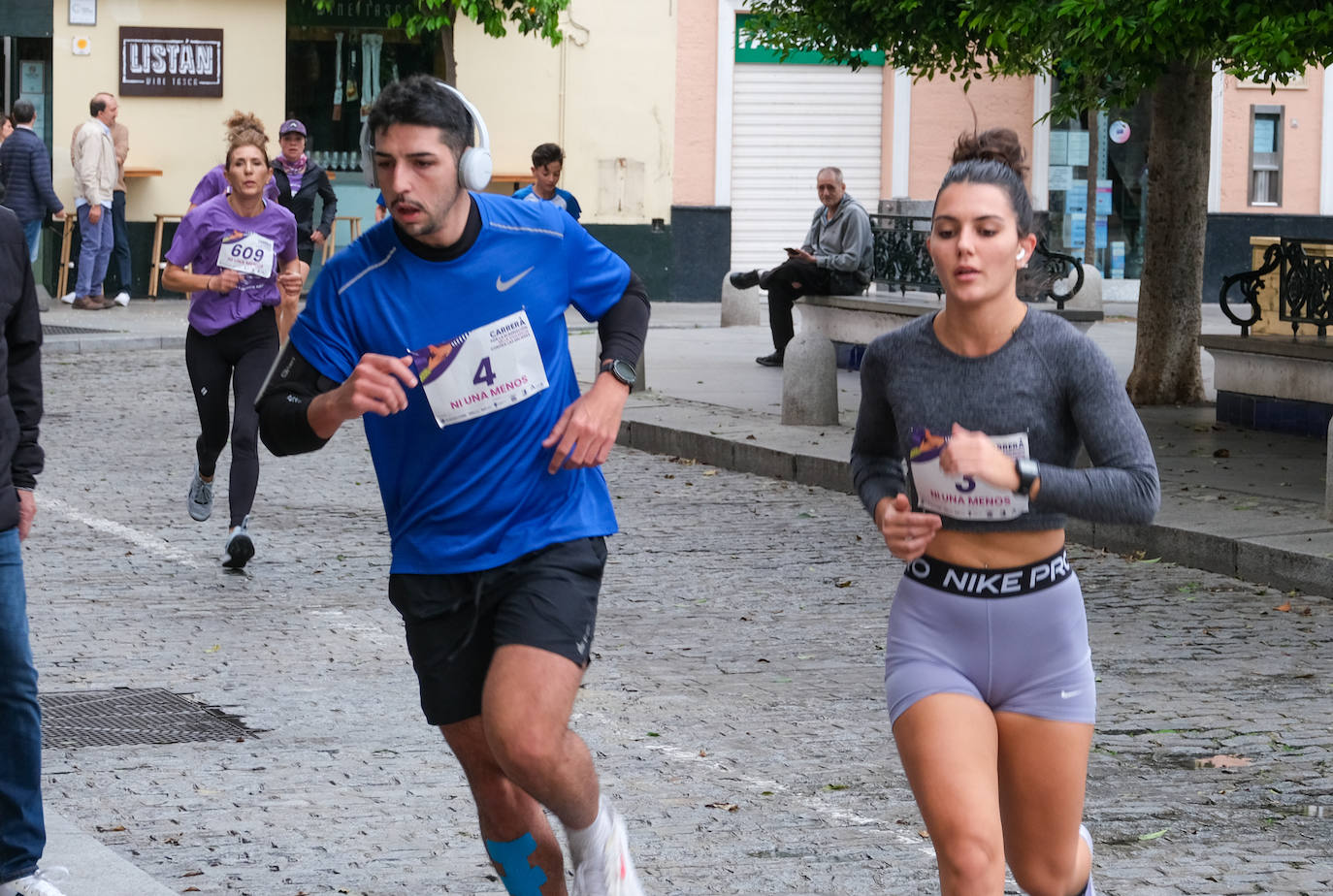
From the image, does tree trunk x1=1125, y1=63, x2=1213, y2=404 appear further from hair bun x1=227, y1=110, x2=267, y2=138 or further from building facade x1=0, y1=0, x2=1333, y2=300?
building facade x1=0, y1=0, x2=1333, y2=300

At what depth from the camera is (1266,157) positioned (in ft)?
102

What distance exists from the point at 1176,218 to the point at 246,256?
764 cm

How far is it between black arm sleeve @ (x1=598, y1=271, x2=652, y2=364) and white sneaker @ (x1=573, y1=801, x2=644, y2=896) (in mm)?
992

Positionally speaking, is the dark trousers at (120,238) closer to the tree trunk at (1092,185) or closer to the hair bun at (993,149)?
the tree trunk at (1092,185)

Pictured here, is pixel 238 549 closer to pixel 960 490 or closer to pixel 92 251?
pixel 960 490

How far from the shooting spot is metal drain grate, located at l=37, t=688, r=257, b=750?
6.46 metres

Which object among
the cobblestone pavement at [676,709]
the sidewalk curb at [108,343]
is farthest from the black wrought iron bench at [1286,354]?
the sidewalk curb at [108,343]

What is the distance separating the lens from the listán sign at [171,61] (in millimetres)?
26609

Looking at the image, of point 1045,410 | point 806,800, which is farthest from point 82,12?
point 1045,410

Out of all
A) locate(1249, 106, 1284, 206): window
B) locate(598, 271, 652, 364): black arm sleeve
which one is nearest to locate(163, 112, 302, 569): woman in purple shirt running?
locate(598, 271, 652, 364): black arm sleeve

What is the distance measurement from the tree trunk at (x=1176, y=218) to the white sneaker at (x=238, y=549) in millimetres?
7430

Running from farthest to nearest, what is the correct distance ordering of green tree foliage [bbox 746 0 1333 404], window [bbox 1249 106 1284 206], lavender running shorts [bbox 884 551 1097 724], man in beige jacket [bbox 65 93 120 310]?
window [bbox 1249 106 1284 206] < man in beige jacket [bbox 65 93 120 310] < green tree foliage [bbox 746 0 1333 404] < lavender running shorts [bbox 884 551 1097 724]

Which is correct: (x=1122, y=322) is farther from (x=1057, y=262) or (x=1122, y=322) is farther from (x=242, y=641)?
(x=242, y=641)

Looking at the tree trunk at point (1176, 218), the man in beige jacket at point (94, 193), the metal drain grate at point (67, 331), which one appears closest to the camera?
the tree trunk at point (1176, 218)
